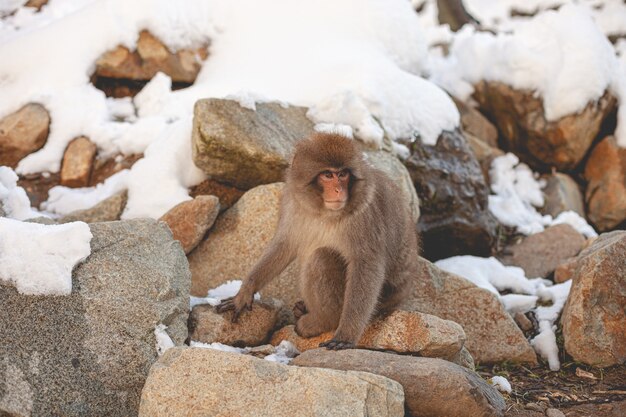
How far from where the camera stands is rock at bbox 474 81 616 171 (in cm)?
745

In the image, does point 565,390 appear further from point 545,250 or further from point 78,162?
point 78,162

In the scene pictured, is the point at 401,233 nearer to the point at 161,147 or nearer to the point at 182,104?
the point at 161,147

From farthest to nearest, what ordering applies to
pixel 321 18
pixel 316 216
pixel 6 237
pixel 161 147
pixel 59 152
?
pixel 321 18 < pixel 59 152 < pixel 161 147 < pixel 316 216 < pixel 6 237

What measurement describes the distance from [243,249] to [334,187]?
1401 millimetres

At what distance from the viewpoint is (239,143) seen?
4754 mm

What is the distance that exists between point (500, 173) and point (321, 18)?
2.66 meters

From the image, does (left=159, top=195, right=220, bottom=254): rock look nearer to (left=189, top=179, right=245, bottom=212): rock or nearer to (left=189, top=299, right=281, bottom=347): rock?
(left=189, top=179, right=245, bottom=212): rock

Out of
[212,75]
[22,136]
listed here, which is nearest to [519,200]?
[212,75]

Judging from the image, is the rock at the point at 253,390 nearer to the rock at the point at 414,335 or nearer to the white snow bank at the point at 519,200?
the rock at the point at 414,335

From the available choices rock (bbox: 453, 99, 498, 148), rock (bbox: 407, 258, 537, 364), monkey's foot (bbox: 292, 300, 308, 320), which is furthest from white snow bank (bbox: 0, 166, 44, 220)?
rock (bbox: 453, 99, 498, 148)

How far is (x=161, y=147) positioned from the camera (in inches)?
209

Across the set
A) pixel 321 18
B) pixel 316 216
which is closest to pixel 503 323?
pixel 316 216

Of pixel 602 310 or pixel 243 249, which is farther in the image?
pixel 243 249

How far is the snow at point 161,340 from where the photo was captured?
10.9 ft
